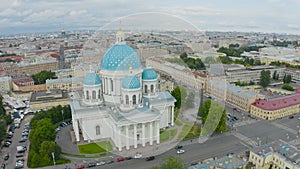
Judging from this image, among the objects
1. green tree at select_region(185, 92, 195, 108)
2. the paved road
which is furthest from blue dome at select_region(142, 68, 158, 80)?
the paved road

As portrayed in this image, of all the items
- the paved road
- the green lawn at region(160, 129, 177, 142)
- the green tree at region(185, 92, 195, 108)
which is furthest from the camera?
the green lawn at region(160, 129, 177, 142)

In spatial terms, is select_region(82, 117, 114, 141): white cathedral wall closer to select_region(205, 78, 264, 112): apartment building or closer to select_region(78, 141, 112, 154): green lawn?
select_region(78, 141, 112, 154): green lawn

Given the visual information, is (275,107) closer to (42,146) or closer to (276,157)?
(276,157)

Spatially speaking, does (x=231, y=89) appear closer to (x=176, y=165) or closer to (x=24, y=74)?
(x=176, y=165)

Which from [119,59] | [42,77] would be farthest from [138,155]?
[42,77]

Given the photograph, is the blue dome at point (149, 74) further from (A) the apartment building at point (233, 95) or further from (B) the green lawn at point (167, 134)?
(A) the apartment building at point (233, 95)

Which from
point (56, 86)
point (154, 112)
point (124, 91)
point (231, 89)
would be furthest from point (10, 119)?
point (231, 89)
